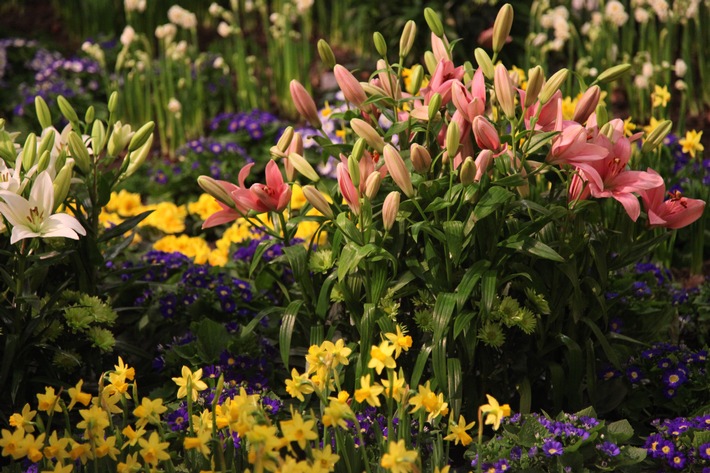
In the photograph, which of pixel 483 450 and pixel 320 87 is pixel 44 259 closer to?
pixel 483 450

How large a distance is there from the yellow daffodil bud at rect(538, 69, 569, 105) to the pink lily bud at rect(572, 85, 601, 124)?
0.10 m

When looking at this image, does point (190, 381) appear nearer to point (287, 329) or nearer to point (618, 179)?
point (287, 329)

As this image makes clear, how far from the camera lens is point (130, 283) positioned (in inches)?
109

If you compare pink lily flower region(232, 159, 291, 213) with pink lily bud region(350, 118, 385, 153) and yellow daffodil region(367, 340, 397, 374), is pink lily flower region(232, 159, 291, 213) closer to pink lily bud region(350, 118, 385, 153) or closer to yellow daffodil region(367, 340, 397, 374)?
pink lily bud region(350, 118, 385, 153)

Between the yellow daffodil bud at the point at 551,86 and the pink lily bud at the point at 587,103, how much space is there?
4.1 inches

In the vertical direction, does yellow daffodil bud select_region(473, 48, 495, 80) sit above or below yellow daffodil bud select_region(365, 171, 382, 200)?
above

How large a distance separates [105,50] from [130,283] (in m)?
4.27

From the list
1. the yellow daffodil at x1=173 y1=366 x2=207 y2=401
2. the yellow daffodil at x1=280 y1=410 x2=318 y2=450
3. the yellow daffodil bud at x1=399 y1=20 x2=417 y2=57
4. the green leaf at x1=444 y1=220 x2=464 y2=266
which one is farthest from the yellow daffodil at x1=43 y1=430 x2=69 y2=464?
the yellow daffodil bud at x1=399 y1=20 x2=417 y2=57

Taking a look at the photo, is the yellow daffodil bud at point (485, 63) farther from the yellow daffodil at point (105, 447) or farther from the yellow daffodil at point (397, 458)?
the yellow daffodil at point (105, 447)

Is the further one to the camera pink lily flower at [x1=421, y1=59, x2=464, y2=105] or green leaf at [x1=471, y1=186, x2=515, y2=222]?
pink lily flower at [x1=421, y1=59, x2=464, y2=105]

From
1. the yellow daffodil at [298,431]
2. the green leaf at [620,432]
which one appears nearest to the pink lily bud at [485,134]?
the green leaf at [620,432]

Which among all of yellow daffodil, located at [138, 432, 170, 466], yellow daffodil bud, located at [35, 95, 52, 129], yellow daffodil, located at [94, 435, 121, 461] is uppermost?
yellow daffodil bud, located at [35, 95, 52, 129]

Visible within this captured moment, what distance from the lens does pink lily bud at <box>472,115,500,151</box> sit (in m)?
2.19

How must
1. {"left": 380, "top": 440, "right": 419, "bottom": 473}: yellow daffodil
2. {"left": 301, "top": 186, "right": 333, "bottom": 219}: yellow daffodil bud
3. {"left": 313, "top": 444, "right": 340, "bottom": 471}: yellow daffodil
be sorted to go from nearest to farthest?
{"left": 380, "top": 440, "right": 419, "bottom": 473}: yellow daffodil
{"left": 313, "top": 444, "right": 340, "bottom": 471}: yellow daffodil
{"left": 301, "top": 186, "right": 333, "bottom": 219}: yellow daffodil bud
